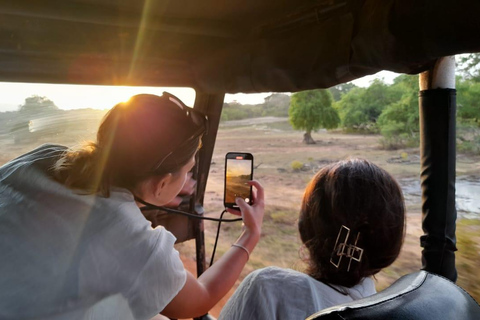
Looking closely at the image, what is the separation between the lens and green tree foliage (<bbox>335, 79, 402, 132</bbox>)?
2.27 metres

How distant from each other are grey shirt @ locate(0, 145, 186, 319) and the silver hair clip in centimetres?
42

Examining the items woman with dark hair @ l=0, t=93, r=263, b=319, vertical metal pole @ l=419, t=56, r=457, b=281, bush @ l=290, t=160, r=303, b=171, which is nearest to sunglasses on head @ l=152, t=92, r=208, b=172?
woman with dark hair @ l=0, t=93, r=263, b=319

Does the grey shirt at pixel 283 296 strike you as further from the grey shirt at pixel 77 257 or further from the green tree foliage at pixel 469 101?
the green tree foliage at pixel 469 101

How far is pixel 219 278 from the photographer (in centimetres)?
127

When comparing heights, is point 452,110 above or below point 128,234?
above

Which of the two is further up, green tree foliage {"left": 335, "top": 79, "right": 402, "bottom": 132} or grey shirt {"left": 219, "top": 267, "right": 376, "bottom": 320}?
green tree foliage {"left": 335, "top": 79, "right": 402, "bottom": 132}

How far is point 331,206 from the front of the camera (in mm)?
971

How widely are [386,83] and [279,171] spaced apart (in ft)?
5.05

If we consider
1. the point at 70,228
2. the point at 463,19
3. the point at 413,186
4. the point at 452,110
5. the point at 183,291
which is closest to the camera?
the point at 463,19

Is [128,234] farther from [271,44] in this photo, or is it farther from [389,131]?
[389,131]

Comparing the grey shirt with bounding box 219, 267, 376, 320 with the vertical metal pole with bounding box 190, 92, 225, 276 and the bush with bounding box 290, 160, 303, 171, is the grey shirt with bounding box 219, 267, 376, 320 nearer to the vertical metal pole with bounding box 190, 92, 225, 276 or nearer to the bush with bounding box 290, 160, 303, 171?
the vertical metal pole with bounding box 190, 92, 225, 276

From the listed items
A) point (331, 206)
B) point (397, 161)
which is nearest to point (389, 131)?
point (397, 161)

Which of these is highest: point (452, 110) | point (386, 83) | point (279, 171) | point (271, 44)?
point (271, 44)

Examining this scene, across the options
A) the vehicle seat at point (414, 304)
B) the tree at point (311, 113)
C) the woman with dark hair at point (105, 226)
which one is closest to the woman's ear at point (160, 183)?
the woman with dark hair at point (105, 226)
